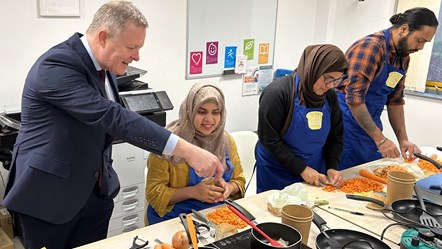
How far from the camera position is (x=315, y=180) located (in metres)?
1.88

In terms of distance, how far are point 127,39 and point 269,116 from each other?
0.82 metres

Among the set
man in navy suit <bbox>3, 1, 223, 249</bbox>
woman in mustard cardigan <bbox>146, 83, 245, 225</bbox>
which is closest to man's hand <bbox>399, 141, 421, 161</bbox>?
woman in mustard cardigan <bbox>146, 83, 245, 225</bbox>

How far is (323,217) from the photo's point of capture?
1567 millimetres

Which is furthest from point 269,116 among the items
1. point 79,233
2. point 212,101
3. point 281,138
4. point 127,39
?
point 79,233

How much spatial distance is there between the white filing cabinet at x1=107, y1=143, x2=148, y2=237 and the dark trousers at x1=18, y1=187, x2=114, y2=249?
0.85 metres

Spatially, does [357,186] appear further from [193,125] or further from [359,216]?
[193,125]

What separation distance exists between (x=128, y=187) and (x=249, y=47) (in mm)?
1774

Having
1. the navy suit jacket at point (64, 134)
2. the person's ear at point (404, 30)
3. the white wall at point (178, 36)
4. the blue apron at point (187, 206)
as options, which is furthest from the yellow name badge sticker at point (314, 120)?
the white wall at point (178, 36)

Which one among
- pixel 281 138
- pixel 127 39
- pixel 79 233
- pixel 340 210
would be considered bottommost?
pixel 79 233

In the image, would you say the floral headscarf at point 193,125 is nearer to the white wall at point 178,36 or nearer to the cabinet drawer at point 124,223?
the cabinet drawer at point 124,223

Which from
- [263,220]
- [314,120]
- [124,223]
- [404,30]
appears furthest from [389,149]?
[124,223]

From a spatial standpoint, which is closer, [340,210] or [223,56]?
[340,210]

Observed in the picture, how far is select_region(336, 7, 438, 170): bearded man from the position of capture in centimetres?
224

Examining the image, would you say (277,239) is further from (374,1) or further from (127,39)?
(374,1)
